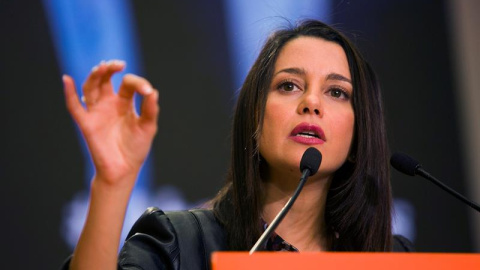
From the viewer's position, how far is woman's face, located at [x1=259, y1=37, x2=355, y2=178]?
6.03 feet

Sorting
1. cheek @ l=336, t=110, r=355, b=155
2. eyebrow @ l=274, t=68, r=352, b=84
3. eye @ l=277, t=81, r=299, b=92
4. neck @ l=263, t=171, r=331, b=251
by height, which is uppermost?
eyebrow @ l=274, t=68, r=352, b=84

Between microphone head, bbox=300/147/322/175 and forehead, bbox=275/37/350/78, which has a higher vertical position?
forehead, bbox=275/37/350/78

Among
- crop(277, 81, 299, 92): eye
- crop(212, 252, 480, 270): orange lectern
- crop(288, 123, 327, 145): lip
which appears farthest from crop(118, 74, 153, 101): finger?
crop(277, 81, 299, 92): eye

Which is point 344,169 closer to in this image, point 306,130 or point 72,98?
point 306,130

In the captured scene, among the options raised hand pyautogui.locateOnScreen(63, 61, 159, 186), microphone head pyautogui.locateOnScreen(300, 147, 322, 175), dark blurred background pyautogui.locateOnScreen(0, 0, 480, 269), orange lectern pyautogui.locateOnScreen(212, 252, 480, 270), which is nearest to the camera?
orange lectern pyautogui.locateOnScreen(212, 252, 480, 270)

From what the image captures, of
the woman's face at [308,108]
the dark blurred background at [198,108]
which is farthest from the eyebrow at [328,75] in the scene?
the dark blurred background at [198,108]

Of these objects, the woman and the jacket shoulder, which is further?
the jacket shoulder

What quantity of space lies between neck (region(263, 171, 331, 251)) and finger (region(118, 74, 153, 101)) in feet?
2.68

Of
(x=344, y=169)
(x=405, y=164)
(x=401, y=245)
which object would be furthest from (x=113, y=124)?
(x=401, y=245)

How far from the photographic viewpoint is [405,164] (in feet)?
5.62

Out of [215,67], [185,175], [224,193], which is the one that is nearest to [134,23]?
[215,67]

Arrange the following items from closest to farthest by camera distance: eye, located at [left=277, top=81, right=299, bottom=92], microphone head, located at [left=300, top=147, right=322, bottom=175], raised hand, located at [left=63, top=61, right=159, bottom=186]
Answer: raised hand, located at [left=63, top=61, right=159, bottom=186] < microphone head, located at [left=300, top=147, right=322, bottom=175] < eye, located at [left=277, top=81, right=299, bottom=92]

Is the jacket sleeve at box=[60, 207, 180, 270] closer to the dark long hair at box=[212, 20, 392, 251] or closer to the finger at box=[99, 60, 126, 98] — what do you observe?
the dark long hair at box=[212, 20, 392, 251]

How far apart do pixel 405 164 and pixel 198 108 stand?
1.28m
